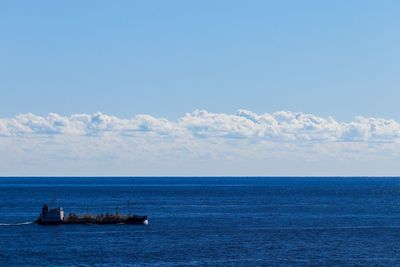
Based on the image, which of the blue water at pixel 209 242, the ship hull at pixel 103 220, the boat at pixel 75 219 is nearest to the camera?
the blue water at pixel 209 242

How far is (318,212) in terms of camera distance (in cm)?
19838

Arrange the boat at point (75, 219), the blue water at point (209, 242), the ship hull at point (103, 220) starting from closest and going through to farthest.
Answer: the blue water at point (209, 242) < the boat at point (75, 219) < the ship hull at point (103, 220)

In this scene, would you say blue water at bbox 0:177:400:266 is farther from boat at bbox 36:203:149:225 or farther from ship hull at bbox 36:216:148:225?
ship hull at bbox 36:216:148:225

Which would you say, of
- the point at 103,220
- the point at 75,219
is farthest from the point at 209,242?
the point at 75,219

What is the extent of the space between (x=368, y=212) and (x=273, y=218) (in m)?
36.3

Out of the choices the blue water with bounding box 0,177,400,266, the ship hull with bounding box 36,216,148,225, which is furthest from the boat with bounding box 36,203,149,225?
the blue water with bounding box 0,177,400,266

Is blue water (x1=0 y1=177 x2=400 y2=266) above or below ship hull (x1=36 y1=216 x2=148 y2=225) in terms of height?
below

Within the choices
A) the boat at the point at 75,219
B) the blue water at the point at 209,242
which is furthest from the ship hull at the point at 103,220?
the blue water at the point at 209,242

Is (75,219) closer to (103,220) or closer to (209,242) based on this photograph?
(103,220)

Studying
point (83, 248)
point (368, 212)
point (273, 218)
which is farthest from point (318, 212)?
point (83, 248)

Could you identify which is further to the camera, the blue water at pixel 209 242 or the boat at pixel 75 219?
the boat at pixel 75 219

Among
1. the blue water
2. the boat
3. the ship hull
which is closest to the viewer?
the blue water

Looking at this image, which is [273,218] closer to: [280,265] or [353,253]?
[353,253]

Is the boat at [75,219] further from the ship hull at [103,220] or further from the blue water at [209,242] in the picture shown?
the blue water at [209,242]
